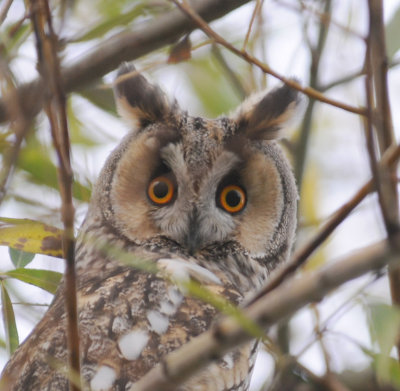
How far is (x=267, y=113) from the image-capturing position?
2.92 metres

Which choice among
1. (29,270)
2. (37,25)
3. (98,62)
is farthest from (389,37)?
(29,270)

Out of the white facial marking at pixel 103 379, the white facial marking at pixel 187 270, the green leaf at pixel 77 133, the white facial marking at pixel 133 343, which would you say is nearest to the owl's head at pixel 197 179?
the white facial marking at pixel 187 270

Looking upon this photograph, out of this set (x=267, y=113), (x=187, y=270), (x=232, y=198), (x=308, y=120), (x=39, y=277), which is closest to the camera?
(x=39, y=277)

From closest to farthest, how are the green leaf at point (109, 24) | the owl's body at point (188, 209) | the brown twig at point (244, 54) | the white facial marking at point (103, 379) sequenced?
1. the brown twig at point (244, 54)
2. the white facial marking at point (103, 379)
3. the owl's body at point (188, 209)
4. the green leaf at point (109, 24)

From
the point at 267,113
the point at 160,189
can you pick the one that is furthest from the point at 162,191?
the point at 267,113

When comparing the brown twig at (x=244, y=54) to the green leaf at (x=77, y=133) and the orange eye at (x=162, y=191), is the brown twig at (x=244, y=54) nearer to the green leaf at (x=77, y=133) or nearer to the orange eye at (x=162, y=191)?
the green leaf at (x=77, y=133)

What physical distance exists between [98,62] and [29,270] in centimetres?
77

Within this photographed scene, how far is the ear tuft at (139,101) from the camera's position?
285 cm

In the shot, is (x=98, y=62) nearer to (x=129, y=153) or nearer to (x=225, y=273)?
(x=129, y=153)

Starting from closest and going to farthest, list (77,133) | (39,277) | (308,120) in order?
(39,277) → (77,133) → (308,120)

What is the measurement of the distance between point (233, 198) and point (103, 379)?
1136mm

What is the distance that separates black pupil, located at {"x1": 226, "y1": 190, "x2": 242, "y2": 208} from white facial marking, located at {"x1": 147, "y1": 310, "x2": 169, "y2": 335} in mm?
819

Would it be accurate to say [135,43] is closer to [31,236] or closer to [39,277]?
[31,236]

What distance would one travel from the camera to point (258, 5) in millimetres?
2029
